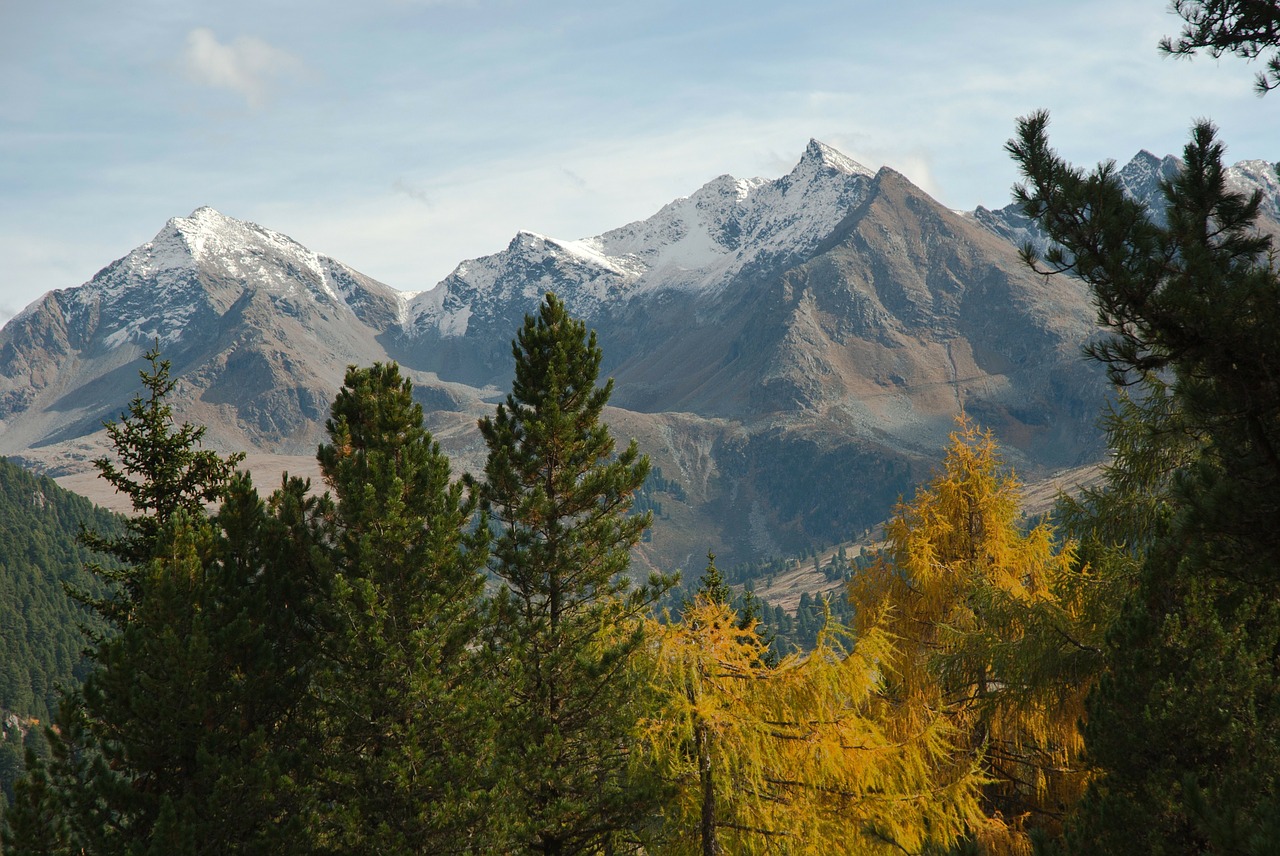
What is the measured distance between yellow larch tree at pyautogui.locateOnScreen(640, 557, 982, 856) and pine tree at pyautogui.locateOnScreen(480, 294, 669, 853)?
13.1ft

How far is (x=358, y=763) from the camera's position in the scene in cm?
2284

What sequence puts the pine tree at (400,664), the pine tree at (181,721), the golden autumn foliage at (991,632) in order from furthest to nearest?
1. the pine tree at (400,664)
2. the pine tree at (181,721)
3. the golden autumn foliage at (991,632)

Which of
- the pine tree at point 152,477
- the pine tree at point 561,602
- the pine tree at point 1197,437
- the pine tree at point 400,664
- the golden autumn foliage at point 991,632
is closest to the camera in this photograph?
the pine tree at point 1197,437

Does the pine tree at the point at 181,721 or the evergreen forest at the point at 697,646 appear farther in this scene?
the pine tree at the point at 181,721

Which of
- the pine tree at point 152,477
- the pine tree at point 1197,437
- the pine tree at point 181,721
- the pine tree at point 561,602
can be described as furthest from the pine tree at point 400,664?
the pine tree at point 1197,437

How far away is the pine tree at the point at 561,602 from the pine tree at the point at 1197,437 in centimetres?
1047

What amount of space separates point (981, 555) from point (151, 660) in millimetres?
19187

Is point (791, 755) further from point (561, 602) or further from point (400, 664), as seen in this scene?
point (561, 602)

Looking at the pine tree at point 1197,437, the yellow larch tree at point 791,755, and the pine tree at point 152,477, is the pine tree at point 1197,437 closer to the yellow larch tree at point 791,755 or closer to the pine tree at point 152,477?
the yellow larch tree at point 791,755

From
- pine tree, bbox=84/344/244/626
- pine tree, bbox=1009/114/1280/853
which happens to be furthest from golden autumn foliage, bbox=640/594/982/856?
pine tree, bbox=84/344/244/626

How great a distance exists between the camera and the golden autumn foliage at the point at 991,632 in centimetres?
1817

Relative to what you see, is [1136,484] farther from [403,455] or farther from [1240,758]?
[403,455]

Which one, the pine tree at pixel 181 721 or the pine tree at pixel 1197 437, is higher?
the pine tree at pixel 1197 437

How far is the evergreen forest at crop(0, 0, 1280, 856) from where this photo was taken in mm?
10594
